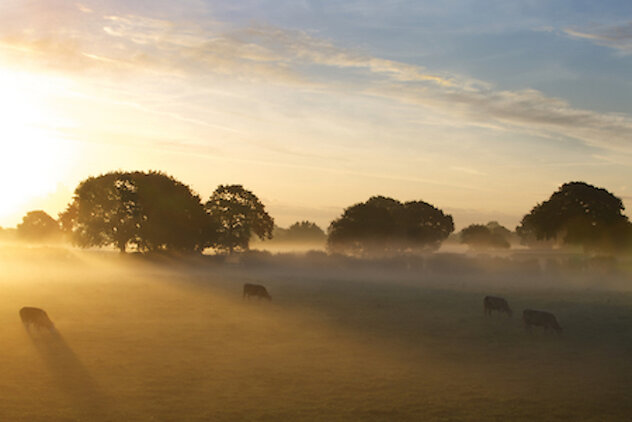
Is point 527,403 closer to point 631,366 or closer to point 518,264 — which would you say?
point 631,366

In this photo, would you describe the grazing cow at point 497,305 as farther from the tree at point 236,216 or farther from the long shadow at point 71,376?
the tree at point 236,216

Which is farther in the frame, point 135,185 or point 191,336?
point 135,185

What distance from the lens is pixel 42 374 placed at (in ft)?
58.6

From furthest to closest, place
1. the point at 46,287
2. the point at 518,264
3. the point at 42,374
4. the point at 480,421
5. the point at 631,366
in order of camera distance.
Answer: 1. the point at 518,264
2. the point at 46,287
3. the point at 631,366
4. the point at 42,374
5. the point at 480,421

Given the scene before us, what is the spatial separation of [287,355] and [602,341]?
13.2m

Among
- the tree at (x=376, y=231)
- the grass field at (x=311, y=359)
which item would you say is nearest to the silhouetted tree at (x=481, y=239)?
the tree at (x=376, y=231)

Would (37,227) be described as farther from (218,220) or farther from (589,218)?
(589,218)

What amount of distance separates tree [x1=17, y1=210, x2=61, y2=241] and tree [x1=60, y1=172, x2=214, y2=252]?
89182 millimetres

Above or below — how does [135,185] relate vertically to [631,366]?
above

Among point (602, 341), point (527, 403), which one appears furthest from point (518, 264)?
point (527, 403)

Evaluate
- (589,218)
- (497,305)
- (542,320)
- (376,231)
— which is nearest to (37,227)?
(376,231)


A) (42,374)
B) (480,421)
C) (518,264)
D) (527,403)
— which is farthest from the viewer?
(518,264)

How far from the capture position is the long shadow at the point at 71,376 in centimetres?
1460

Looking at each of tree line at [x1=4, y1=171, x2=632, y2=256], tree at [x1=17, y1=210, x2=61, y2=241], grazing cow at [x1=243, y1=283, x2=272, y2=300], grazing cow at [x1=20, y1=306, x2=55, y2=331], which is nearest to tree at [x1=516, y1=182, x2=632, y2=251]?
tree line at [x1=4, y1=171, x2=632, y2=256]
